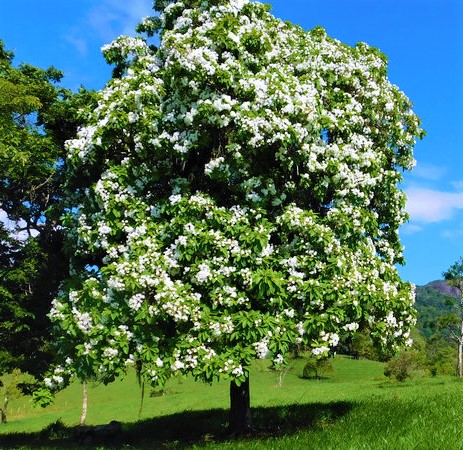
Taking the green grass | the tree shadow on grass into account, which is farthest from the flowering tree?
the tree shadow on grass

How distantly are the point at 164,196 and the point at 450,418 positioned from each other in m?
11.2

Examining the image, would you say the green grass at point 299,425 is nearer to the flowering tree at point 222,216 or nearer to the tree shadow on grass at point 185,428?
the tree shadow on grass at point 185,428

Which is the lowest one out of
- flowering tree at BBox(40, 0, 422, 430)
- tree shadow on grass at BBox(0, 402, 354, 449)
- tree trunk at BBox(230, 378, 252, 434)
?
tree shadow on grass at BBox(0, 402, 354, 449)

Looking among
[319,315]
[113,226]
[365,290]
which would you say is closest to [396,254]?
[365,290]

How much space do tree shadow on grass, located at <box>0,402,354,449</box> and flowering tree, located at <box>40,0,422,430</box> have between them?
115 inches

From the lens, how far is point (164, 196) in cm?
1789

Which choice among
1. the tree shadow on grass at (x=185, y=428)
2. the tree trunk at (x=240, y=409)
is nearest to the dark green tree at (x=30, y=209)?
the tree shadow on grass at (x=185, y=428)

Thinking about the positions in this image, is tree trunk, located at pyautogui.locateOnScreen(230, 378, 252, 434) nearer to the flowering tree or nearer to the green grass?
the flowering tree

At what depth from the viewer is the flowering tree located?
561 inches

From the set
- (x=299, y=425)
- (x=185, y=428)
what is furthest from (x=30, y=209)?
(x=299, y=425)

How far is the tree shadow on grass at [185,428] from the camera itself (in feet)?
67.1

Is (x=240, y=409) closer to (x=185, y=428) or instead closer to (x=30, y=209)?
(x=185, y=428)

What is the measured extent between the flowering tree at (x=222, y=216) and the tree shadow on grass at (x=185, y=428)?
2922mm

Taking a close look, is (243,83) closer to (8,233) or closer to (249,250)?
(249,250)
